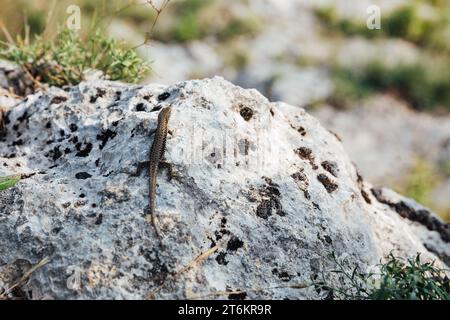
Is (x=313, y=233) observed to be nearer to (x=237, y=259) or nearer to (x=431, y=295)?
(x=237, y=259)

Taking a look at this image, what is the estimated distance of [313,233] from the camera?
8.43 feet

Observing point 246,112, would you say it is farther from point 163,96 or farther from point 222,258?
point 222,258

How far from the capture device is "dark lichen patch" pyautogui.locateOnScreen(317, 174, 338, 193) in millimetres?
2814

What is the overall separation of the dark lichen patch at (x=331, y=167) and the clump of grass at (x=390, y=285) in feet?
1.81

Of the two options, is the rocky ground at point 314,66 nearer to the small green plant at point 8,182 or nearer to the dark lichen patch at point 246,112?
the dark lichen patch at point 246,112

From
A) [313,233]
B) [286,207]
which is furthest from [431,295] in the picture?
[286,207]

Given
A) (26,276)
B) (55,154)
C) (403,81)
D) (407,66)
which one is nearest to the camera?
(26,276)

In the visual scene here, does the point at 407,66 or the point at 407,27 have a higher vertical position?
the point at 407,27

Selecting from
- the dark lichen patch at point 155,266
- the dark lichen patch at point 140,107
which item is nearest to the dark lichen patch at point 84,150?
the dark lichen patch at point 140,107

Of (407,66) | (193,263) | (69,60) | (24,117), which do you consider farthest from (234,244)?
(407,66)

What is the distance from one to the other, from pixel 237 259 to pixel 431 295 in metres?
0.83

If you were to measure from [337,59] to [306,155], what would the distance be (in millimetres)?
7577

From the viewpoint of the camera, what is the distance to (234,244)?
245cm
